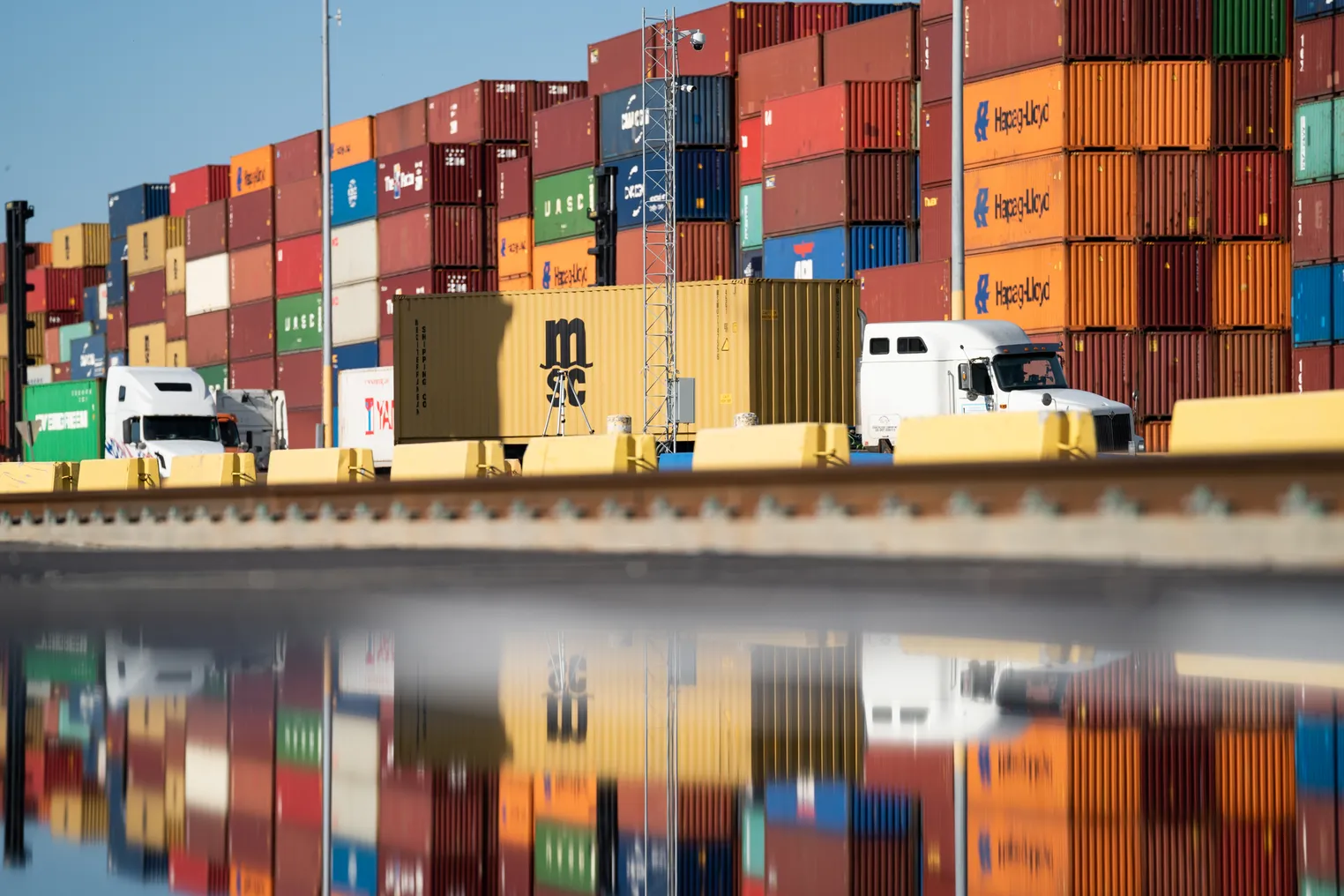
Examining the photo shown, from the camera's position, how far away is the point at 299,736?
6660 mm

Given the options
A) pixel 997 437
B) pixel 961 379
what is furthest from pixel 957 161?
pixel 997 437

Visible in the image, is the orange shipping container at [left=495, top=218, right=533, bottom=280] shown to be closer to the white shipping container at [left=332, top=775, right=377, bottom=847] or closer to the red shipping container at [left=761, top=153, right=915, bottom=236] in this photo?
the red shipping container at [left=761, top=153, right=915, bottom=236]

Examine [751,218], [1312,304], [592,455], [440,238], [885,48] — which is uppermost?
[885,48]

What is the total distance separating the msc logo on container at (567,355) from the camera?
39.8m

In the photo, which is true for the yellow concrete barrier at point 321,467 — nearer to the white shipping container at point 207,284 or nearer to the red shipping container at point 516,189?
the red shipping container at point 516,189

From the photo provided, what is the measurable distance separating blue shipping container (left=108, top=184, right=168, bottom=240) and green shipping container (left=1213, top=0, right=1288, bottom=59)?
189 feet

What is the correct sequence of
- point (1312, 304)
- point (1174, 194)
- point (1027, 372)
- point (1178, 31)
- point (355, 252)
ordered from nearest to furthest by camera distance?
point (1027, 372)
point (1312, 304)
point (1174, 194)
point (1178, 31)
point (355, 252)

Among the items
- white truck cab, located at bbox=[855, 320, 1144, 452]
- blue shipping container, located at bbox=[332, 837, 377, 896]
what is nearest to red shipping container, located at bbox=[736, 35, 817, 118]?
white truck cab, located at bbox=[855, 320, 1144, 452]

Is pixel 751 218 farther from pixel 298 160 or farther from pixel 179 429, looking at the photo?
pixel 298 160

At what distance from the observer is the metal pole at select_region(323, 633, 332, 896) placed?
178 inches

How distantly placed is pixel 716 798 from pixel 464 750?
126 cm

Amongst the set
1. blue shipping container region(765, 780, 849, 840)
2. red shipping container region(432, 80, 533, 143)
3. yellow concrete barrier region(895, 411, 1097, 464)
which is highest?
red shipping container region(432, 80, 533, 143)

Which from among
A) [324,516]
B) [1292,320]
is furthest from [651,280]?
[324,516]

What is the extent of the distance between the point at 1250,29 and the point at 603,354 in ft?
55.8
